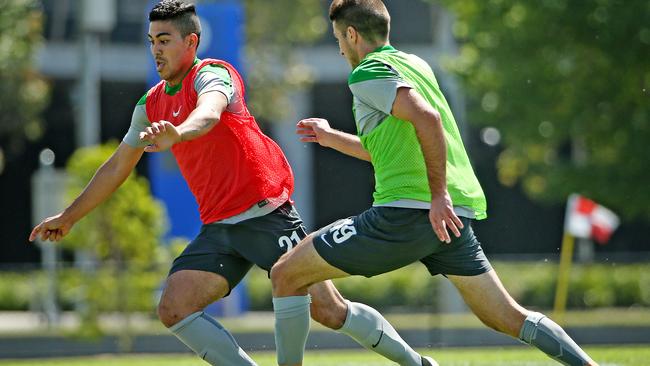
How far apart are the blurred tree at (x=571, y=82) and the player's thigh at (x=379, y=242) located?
42.9ft

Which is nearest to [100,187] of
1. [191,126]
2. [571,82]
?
[191,126]

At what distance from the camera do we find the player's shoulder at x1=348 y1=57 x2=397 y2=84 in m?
5.54

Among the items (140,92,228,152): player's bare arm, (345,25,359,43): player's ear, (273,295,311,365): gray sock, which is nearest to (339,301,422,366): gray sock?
A: (273,295,311,365): gray sock

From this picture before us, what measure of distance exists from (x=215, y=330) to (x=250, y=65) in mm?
20395

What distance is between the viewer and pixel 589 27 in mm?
18625

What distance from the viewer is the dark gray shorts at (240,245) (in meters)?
6.23

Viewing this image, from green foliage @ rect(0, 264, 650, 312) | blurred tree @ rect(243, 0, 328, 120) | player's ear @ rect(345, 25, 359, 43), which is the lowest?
green foliage @ rect(0, 264, 650, 312)

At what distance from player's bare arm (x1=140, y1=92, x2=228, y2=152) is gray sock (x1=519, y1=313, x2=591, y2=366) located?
5.78 feet

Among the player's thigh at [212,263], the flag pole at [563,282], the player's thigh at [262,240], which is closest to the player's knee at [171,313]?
the player's thigh at [212,263]

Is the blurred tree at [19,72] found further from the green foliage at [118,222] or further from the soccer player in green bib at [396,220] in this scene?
the soccer player in green bib at [396,220]

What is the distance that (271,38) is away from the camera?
26312 mm

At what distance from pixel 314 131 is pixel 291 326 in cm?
118

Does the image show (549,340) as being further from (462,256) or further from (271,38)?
(271,38)

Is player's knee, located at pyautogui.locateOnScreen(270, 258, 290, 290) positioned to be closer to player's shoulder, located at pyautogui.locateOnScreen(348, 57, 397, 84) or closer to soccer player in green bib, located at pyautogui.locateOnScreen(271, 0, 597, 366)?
soccer player in green bib, located at pyautogui.locateOnScreen(271, 0, 597, 366)
